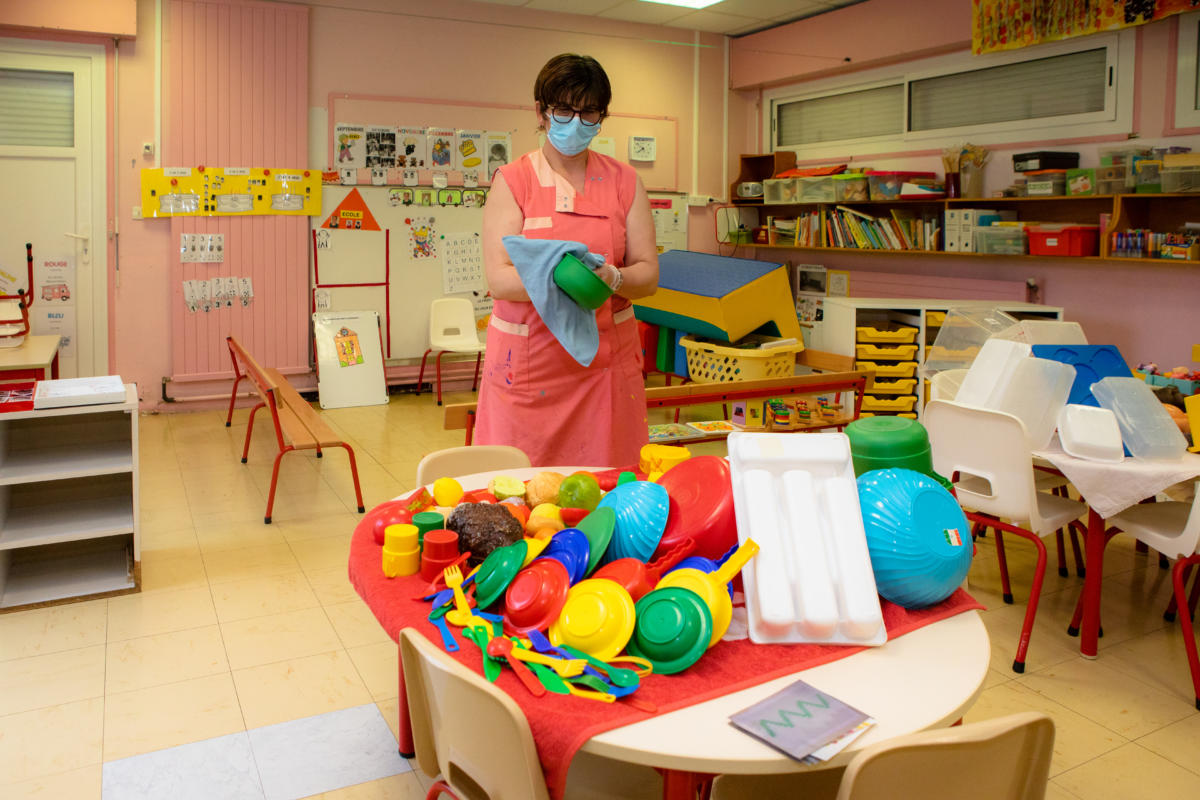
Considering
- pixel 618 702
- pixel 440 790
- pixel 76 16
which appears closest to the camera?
pixel 618 702

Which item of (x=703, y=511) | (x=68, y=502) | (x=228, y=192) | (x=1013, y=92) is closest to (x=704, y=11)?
(x=1013, y=92)

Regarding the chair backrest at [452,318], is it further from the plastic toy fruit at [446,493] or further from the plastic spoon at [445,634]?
the plastic spoon at [445,634]

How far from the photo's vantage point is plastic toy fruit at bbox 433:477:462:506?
2.06 meters

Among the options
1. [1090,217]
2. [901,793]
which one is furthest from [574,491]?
[1090,217]

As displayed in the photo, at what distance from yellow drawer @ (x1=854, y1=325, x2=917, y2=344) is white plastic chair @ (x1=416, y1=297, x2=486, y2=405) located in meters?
2.80

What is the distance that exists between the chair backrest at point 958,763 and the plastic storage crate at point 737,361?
4055 millimetres

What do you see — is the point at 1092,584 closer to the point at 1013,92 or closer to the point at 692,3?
the point at 1013,92

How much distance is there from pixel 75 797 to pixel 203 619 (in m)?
1.06

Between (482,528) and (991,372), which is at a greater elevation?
(991,372)

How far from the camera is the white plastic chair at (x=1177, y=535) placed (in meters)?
2.75

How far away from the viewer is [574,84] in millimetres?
2520

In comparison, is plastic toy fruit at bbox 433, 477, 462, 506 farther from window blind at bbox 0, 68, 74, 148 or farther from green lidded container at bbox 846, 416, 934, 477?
window blind at bbox 0, 68, 74, 148

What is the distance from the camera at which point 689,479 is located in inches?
72.8

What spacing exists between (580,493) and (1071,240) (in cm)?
430
